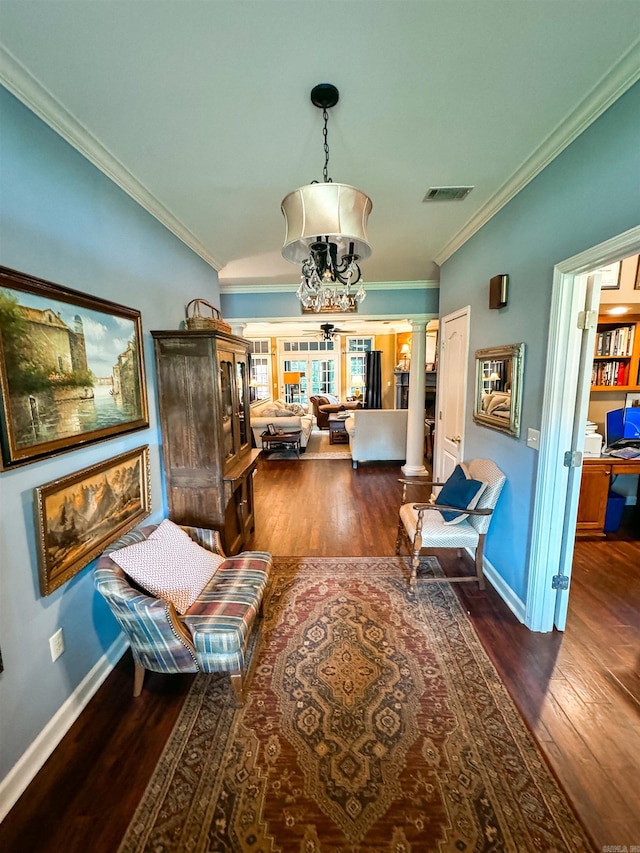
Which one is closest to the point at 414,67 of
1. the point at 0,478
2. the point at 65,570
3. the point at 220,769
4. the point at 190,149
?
the point at 190,149

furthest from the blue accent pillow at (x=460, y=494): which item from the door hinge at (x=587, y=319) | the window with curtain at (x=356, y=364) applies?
the window with curtain at (x=356, y=364)

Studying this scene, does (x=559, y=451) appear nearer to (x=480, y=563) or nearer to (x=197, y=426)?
(x=480, y=563)

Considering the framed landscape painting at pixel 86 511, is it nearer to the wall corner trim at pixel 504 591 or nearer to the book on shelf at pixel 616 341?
the wall corner trim at pixel 504 591

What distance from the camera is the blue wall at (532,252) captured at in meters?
1.52

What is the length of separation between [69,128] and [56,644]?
7.91 ft

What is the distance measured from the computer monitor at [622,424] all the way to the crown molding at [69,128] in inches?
169

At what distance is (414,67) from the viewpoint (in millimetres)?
1410

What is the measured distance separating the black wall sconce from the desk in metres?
1.72

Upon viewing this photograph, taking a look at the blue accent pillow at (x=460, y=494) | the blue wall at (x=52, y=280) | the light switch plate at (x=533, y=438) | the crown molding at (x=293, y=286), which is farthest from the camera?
the crown molding at (x=293, y=286)

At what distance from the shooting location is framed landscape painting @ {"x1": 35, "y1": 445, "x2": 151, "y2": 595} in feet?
4.89

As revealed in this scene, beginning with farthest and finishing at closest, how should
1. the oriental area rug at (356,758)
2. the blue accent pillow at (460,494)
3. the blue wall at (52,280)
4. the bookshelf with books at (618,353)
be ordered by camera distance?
the bookshelf with books at (618,353), the blue accent pillow at (460,494), the blue wall at (52,280), the oriental area rug at (356,758)

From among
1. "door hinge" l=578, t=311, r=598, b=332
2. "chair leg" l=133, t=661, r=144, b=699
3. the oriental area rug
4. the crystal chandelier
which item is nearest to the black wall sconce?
"door hinge" l=578, t=311, r=598, b=332

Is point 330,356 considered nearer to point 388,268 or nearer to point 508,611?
point 388,268

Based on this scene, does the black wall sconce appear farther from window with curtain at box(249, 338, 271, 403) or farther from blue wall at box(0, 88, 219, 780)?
window with curtain at box(249, 338, 271, 403)
